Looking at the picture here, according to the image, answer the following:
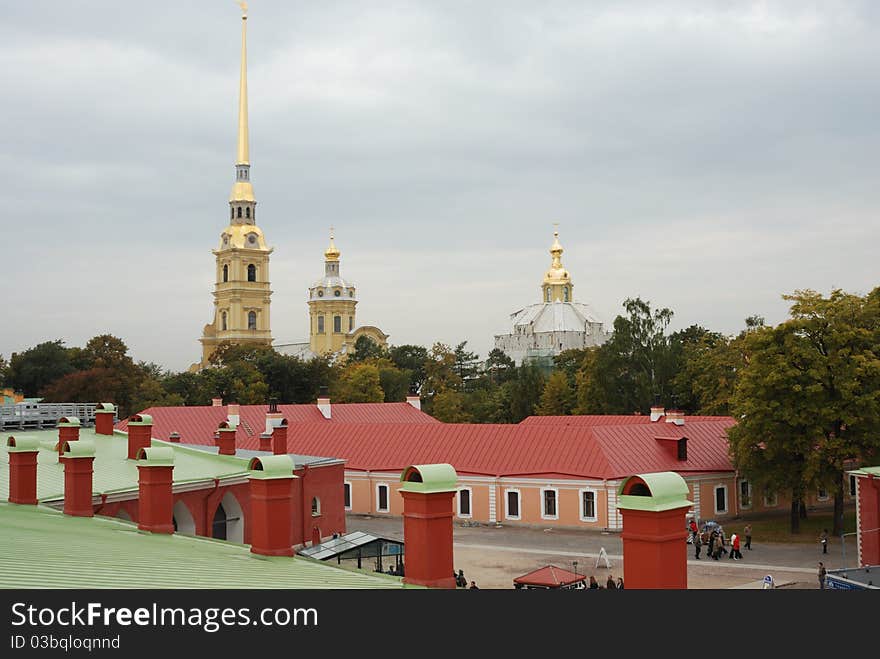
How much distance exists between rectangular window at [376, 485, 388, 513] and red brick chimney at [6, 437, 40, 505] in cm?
2906

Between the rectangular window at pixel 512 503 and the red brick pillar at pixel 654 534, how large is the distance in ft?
122

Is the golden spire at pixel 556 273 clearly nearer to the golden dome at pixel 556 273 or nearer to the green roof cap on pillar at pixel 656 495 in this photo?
the golden dome at pixel 556 273

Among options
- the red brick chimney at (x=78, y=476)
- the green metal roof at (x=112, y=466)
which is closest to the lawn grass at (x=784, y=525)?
the green metal roof at (x=112, y=466)

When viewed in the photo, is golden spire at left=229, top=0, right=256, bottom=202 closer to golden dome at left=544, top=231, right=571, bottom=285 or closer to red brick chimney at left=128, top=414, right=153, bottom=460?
golden dome at left=544, top=231, right=571, bottom=285

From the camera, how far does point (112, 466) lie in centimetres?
2761

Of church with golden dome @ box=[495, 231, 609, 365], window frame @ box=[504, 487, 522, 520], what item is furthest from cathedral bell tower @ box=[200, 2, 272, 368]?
window frame @ box=[504, 487, 522, 520]

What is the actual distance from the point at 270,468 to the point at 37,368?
85290mm

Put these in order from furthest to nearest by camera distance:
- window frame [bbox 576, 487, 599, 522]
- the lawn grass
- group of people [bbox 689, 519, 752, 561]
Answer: window frame [bbox 576, 487, 599, 522]
the lawn grass
group of people [bbox 689, 519, 752, 561]

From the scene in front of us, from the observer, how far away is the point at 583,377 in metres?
76.5

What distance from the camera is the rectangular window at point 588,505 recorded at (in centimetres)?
4331

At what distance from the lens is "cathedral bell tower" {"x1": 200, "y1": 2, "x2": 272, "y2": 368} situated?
148 m

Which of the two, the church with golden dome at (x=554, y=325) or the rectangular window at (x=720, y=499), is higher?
the church with golden dome at (x=554, y=325)

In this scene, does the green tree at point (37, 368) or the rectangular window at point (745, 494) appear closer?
the rectangular window at point (745, 494)

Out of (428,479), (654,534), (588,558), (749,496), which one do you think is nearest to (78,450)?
(428,479)
